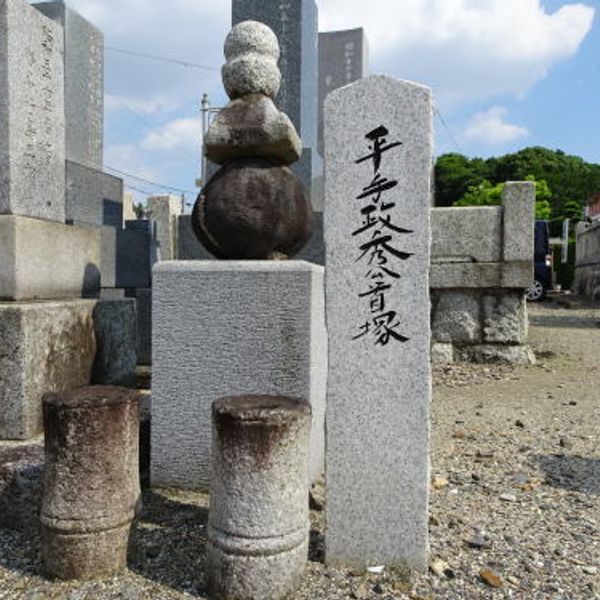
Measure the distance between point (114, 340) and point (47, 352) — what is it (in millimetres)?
894

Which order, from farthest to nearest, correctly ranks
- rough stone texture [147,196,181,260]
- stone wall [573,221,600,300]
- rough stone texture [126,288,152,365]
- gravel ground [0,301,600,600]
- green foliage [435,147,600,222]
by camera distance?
green foliage [435,147,600,222], stone wall [573,221,600,300], rough stone texture [147,196,181,260], rough stone texture [126,288,152,365], gravel ground [0,301,600,600]

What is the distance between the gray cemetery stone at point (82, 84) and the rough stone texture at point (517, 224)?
4694mm

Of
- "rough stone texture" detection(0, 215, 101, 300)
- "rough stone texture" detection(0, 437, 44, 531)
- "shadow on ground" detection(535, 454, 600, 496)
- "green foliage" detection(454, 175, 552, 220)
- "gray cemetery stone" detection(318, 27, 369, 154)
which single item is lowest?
"shadow on ground" detection(535, 454, 600, 496)

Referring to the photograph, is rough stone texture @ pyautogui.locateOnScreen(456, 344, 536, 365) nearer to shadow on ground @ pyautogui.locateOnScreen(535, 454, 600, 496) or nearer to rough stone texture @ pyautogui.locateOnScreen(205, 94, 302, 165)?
shadow on ground @ pyautogui.locateOnScreen(535, 454, 600, 496)

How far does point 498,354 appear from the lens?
766 centimetres

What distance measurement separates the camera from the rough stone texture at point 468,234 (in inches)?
296

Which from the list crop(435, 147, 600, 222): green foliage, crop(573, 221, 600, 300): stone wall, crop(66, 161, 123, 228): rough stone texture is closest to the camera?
crop(66, 161, 123, 228): rough stone texture

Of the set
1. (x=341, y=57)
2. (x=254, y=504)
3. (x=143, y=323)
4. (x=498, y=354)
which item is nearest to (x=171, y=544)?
A: (x=254, y=504)

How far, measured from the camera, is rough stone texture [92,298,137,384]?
13.3ft

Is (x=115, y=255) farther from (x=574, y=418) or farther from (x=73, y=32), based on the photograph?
(x=574, y=418)

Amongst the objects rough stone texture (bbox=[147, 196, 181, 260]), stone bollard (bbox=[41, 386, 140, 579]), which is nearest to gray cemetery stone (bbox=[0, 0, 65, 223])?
stone bollard (bbox=[41, 386, 140, 579])

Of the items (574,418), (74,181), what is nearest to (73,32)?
(74,181)

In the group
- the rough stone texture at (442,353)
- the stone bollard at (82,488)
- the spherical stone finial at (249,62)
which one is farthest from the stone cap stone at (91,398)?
the rough stone texture at (442,353)

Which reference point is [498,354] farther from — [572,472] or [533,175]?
[533,175]
